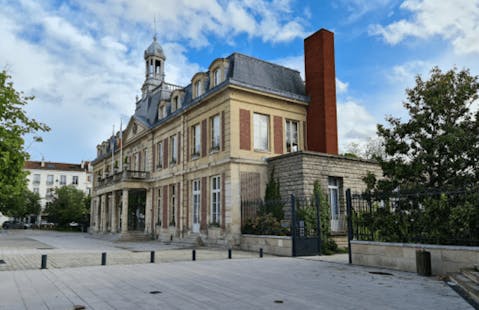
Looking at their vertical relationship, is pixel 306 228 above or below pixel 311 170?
below

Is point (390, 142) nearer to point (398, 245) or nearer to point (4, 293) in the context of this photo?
point (398, 245)

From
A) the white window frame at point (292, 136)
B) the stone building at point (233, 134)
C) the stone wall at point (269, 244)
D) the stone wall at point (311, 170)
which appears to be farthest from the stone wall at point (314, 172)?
the stone wall at point (269, 244)

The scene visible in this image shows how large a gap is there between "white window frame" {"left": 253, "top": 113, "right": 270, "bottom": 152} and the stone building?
0.05 meters

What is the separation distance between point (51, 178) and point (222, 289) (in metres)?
72.1

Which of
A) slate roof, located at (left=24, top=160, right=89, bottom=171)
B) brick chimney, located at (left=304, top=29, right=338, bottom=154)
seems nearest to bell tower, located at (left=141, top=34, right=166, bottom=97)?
brick chimney, located at (left=304, top=29, right=338, bottom=154)

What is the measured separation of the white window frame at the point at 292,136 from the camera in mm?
20484

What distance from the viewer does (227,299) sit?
654 centimetres

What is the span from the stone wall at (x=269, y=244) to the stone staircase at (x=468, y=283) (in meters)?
6.66

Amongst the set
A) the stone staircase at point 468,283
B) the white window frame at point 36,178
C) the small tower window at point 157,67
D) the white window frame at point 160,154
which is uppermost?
the small tower window at point 157,67

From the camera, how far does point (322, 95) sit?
66.5 feet

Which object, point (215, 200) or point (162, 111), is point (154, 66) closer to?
point (162, 111)

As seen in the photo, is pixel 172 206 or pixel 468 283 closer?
pixel 468 283

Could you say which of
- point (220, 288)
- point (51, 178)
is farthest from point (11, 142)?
point (51, 178)

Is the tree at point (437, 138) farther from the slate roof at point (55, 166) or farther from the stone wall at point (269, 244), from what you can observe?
the slate roof at point (55, 166)
